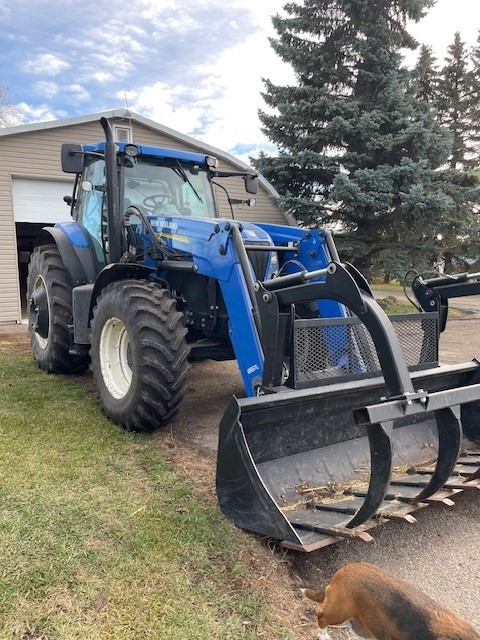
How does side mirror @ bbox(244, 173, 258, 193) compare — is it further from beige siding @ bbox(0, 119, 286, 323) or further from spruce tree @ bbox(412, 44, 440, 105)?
spruce tree @ bbox(412, 44, 440, 105)

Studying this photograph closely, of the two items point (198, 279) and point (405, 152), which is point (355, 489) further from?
point (405, 152)

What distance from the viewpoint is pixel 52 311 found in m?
5.34

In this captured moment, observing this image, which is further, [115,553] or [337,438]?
[337,438]

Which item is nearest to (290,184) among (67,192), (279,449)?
(67,192)

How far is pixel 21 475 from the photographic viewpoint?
10.3 ft

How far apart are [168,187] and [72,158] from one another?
0.98 metres

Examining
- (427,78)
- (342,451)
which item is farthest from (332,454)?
(427,78)

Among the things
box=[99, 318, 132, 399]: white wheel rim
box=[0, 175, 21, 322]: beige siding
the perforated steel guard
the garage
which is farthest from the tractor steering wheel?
the garage

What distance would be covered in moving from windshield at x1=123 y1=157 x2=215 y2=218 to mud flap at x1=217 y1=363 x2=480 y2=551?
2.77 metres

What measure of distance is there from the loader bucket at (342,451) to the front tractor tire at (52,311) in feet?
10.4

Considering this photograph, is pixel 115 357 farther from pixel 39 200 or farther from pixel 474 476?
pixel 39 200

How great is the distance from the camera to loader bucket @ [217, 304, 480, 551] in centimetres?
230

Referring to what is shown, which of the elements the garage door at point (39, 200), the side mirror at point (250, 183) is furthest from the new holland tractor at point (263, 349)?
the garage door at point (39, 200)

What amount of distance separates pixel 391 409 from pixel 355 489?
1056mm
